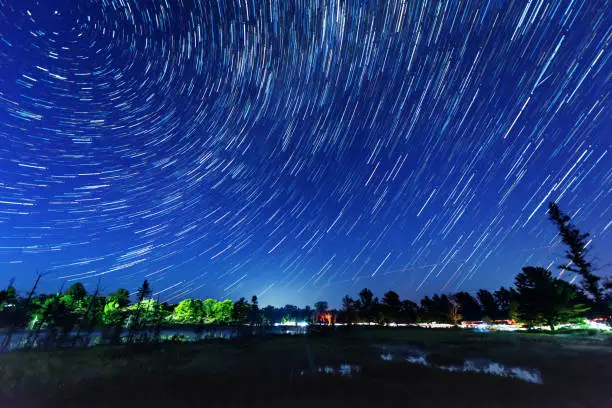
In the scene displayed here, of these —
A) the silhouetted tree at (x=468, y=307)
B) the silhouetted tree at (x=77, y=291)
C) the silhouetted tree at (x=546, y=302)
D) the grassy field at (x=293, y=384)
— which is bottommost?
the grassy field at (x=293, y=384)

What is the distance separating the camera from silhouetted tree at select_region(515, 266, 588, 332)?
3975 cm

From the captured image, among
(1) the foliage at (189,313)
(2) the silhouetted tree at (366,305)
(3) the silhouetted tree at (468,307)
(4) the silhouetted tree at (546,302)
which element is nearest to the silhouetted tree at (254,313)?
(1) the foliage at (189,313)

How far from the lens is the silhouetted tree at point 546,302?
130 feet

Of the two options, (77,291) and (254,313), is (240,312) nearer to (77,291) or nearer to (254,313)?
(254,313)

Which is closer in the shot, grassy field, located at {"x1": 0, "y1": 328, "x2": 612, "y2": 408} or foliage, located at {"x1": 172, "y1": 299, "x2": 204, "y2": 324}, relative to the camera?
grassy field, located at {"x1": 0, "y1": 328, "x2": 612, "y2": 408}

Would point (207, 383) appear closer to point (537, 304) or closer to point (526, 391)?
point (526, 391)

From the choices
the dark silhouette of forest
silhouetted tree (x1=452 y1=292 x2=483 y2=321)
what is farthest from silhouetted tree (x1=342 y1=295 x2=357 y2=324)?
silhouetted tree (x1=452 y1=292 x2=483 y2=321)

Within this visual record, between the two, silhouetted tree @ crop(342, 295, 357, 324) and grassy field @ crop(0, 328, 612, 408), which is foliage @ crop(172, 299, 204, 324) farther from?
grassy field @ crop(0, 328, 612, 408)

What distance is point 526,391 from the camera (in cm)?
1245

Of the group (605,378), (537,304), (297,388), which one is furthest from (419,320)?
(297,388)

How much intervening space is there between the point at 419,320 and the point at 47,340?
10103 cm

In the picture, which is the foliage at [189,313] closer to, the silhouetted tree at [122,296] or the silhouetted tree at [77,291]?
the silhouetted tree at [122,296]

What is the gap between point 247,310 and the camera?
129250mm

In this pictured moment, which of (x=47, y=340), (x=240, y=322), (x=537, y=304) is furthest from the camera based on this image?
(x=240, y=322)
